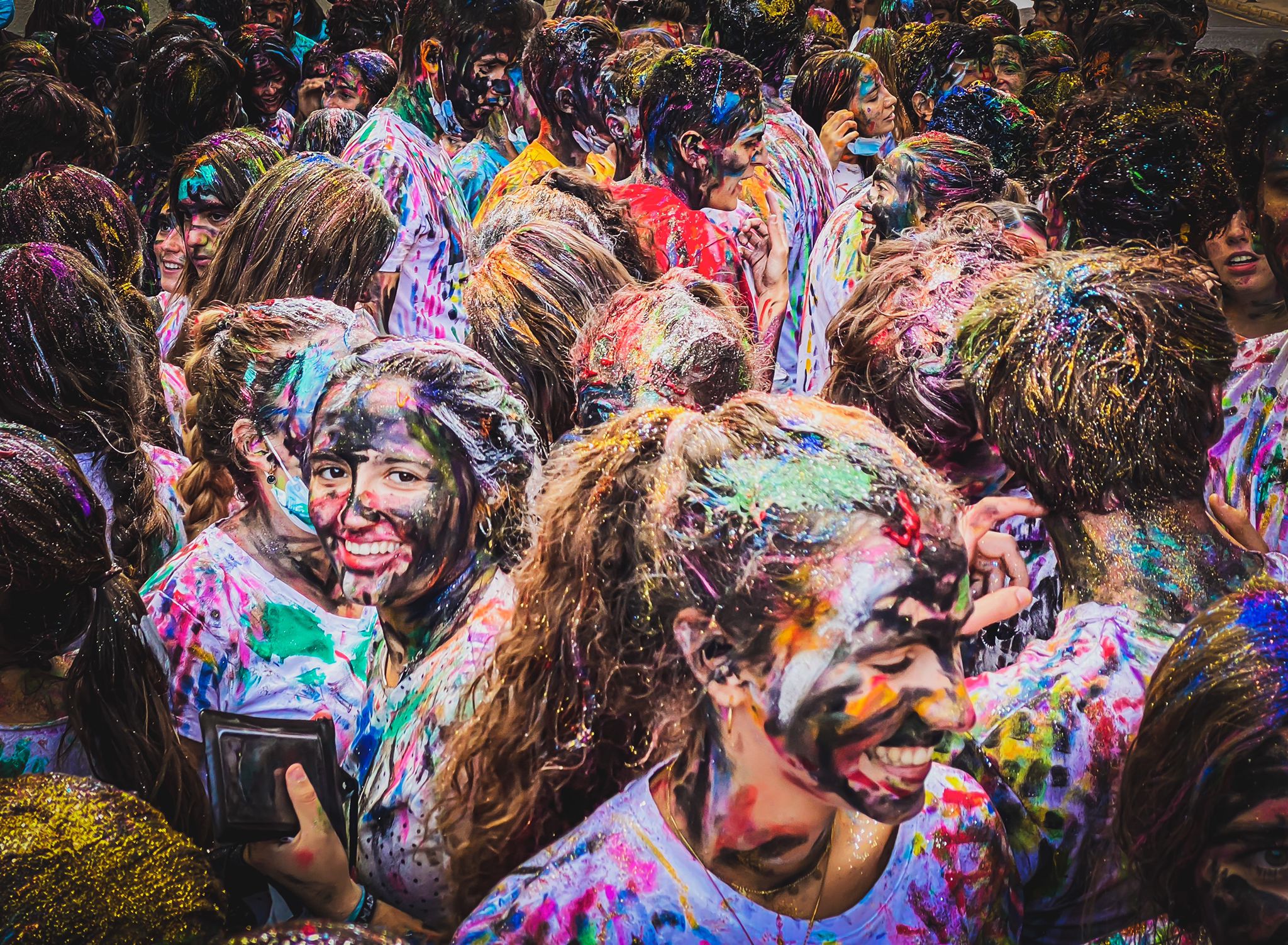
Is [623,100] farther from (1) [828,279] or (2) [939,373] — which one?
(2) [939,373]

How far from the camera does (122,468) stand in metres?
2.60

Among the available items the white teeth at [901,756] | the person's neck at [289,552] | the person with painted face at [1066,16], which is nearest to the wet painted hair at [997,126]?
the person's neck at [289,552]

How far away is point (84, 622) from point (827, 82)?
16.8ft

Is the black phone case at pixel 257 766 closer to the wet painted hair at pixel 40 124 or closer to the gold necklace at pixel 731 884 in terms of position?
the gold necklace at pixel 731 884

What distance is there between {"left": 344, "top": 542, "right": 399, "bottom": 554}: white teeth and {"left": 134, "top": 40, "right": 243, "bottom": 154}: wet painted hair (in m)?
3.69

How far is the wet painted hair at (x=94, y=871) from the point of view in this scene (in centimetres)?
114

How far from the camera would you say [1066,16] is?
9.50 m

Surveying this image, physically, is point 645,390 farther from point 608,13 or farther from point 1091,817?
point 608,13

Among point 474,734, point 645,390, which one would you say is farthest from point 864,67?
point 474,734

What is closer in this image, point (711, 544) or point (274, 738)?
point (711, 544)

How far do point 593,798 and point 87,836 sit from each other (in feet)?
2.07

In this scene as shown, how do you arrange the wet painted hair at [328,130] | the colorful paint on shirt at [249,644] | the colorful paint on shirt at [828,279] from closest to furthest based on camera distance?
the colorful paint on shirt at [249,644]
the colorful paint on shirt at [828,279]
the wet painted hair at [328,130]

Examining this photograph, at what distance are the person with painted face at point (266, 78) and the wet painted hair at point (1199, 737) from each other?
6243 millimetres

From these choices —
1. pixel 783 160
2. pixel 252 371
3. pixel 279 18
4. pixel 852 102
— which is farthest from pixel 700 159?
pixel 279 18
